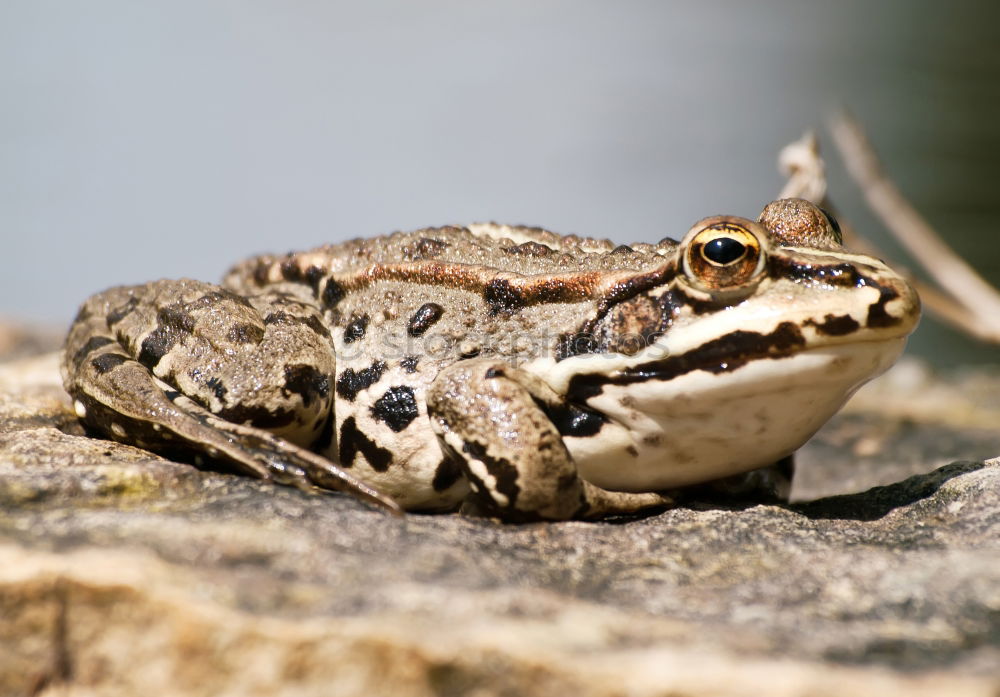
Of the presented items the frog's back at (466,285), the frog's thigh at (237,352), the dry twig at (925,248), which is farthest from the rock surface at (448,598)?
the dry twig at (925,248)

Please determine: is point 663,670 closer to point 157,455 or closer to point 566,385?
point 566,385

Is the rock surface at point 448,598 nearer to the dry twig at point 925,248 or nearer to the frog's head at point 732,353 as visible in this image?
the frog's head at point 732,353

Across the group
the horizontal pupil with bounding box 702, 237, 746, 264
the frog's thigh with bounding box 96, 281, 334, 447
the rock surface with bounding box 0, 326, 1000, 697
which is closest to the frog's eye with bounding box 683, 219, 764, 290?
the horizontal pupil with bounding box 702, 237, 746, 264

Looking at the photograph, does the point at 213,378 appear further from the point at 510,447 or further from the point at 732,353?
the point at 732,353

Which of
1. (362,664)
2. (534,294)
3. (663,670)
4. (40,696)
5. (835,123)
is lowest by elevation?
(40,696)

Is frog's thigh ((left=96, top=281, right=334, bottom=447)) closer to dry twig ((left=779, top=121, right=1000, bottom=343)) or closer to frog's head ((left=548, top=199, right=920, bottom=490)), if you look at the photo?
frog's head ((left=548, top=199, right=920, bottom=490))

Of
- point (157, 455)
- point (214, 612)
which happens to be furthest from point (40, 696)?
point (157, 455)
